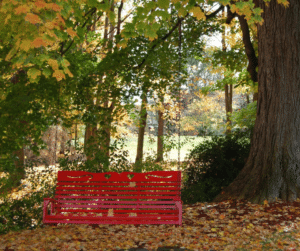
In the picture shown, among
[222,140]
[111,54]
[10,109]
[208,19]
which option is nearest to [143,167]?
[222,140]

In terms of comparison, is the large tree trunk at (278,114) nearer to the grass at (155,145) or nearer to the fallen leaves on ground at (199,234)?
the fallen leaves on ground at (199,234)

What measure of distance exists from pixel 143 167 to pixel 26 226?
313cm

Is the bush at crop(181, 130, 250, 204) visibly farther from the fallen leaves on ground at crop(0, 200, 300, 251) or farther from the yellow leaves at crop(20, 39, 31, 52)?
the yellow leaves at crop(20, 39, 31, 52)

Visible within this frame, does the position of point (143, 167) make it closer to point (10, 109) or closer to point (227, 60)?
point (10, 109)

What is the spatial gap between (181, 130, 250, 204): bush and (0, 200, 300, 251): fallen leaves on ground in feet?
5.80

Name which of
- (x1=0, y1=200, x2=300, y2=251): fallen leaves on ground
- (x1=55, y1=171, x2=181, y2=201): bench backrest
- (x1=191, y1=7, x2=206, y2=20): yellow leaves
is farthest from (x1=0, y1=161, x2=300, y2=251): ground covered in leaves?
(x1=191, y1=7, x2=206, y2=20): yellow leaves

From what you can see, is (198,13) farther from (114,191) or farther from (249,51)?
(249,51)

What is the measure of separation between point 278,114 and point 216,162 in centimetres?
237

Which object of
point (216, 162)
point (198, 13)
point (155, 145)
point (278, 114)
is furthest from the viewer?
point (155, 145)

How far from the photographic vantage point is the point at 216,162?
7.82m

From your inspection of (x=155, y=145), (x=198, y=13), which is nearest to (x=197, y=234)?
(x=198, y=13)

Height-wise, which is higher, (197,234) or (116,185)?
(116,185)

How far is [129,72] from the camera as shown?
686cm

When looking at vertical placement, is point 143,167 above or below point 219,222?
above
